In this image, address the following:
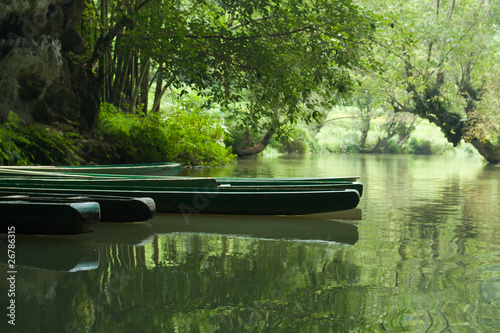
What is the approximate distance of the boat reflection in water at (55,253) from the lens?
3.08m

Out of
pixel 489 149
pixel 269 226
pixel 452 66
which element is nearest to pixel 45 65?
pixel 269 226

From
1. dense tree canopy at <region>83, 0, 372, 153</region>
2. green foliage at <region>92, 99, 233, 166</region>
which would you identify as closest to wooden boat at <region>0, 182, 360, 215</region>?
dense tree canopy at <region>83, 0, 372, 153</region>

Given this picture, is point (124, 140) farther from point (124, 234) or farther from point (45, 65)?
point (124, 234)

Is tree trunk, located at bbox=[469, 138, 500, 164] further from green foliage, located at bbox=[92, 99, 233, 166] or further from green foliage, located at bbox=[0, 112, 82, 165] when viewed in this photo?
green foliage, located at bbox=[0, 112, 82, 165]

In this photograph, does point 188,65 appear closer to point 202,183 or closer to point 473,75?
point 202,183

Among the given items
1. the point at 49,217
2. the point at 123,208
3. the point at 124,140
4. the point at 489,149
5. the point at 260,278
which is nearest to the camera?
the point at 260,278

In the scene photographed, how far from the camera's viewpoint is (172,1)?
8922mm

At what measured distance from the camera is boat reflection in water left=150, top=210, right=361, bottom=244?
13.7ft

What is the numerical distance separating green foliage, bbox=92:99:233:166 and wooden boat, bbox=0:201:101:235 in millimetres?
6333

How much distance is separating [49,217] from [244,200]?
1.84 metres

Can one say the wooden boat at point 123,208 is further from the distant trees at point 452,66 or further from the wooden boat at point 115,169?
the distant trees at point 452,66

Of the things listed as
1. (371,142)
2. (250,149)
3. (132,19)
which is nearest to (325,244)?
(132,19)

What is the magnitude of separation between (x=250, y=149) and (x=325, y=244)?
1768 cm

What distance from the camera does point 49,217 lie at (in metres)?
3.64
